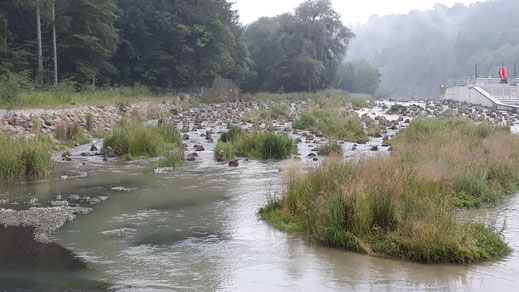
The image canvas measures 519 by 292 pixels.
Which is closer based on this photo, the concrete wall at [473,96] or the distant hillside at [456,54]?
the concrete wall at [473,96]

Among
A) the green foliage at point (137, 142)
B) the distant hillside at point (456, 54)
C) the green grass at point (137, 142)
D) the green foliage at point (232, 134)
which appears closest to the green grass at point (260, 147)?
the green foliage at point (232, 134)

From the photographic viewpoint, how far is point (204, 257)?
794 centimetres

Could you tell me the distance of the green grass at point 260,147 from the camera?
63.2 ft

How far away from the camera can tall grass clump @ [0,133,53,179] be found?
14.6 metres

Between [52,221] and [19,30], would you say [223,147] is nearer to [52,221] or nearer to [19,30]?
[52,221]

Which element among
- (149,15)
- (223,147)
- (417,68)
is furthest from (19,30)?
(417,68)

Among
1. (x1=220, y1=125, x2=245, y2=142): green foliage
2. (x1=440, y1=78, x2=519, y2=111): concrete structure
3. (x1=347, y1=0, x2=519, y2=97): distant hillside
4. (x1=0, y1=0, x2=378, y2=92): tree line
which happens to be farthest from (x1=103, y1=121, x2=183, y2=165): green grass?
(x1=347, y1=0, x2=519, y2=97): distant hillside

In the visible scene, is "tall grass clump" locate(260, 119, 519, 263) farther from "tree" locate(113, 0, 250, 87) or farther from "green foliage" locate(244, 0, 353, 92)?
"green foliage" locate(244, 0, 353, 92)

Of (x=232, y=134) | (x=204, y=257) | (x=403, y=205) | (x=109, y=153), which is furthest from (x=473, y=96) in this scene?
(x=204, y=257)

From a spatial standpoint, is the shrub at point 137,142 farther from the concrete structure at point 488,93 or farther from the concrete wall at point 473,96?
the concrete structure at point 488,93

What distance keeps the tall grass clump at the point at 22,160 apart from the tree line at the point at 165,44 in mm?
20367

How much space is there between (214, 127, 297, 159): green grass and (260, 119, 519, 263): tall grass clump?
19.5ft

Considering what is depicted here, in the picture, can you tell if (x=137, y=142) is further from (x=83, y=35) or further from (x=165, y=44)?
(x=165, y=44)

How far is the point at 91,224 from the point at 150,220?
3.57ft
